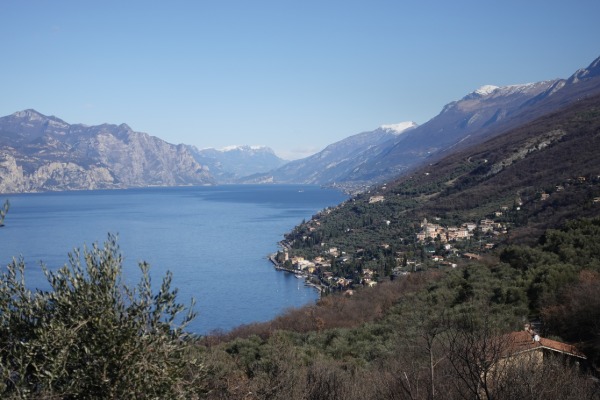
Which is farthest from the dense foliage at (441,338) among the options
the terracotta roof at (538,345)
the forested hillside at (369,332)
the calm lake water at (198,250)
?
the calm lake water at (198,250)

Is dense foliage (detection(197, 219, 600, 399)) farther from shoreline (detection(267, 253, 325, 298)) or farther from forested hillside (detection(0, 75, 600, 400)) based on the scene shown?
shoreline (detection(267, 253, 325, 298))

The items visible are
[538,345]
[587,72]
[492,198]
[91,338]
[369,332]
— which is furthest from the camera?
[587,72]

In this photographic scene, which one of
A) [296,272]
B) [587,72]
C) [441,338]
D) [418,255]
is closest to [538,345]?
[441,338]

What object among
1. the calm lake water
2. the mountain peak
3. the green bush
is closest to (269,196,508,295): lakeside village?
the calm lake water

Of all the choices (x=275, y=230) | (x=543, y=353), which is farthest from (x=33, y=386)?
(x=275, y=230)

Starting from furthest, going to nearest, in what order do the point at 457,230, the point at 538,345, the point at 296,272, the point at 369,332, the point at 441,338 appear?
the point at 457,230 → the point at 296,272 → the point at 369,332 → the point at 441,338 → the point at 538,345

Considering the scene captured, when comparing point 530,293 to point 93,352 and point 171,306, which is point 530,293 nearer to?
point 171,306

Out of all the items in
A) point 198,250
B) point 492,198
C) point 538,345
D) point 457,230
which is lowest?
point 198,250

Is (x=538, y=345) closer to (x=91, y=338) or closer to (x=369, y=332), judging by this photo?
(x=369, y=332)
